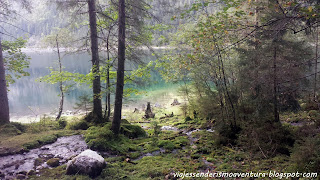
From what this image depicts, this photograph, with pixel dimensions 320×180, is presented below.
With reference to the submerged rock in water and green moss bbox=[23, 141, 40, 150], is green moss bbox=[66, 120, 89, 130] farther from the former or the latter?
green moss bbox=[23, 141, 40, 150]

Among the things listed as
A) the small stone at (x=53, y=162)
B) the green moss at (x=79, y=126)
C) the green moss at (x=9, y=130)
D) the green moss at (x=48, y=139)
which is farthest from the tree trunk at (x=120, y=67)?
the green moss at (x=9, y=130)

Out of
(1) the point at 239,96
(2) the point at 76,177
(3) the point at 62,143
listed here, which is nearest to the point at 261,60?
(1) the point at 239,96

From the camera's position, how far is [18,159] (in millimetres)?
5438

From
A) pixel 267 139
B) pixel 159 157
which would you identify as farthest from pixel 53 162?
pixel 267 139

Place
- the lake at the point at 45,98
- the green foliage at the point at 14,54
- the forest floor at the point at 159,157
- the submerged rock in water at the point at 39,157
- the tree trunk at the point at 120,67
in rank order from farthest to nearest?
the lake at the point at 45,98 < the green foliage at the point at 14,54 < the tree trunk at the point at 120,67 < the submerged rock in water at the point at 39,157 < the forest floor at the point at 159,157

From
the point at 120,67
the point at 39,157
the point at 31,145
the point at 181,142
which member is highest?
the point at 120,67

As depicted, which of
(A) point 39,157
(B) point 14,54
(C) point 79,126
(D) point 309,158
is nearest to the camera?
(D) point 309,158

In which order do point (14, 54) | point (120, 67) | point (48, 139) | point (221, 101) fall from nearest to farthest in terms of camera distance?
1. point (48, 139)
2. point (120, 67)
3. point (221, 101)
4. point (14, 54)

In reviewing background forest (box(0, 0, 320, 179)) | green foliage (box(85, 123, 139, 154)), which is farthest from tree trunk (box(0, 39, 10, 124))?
green foliage (box(85, 123, 139, 154))

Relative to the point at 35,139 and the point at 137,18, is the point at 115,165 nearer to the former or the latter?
the point at 35,139

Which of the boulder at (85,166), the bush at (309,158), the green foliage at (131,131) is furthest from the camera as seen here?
the green foliage at (131,131)

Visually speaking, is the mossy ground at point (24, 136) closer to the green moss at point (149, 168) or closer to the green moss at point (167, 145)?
the green moss at point (149, 168)

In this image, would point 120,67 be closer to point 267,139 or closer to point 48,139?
point 48,139

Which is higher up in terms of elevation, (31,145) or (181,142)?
(31,145)
